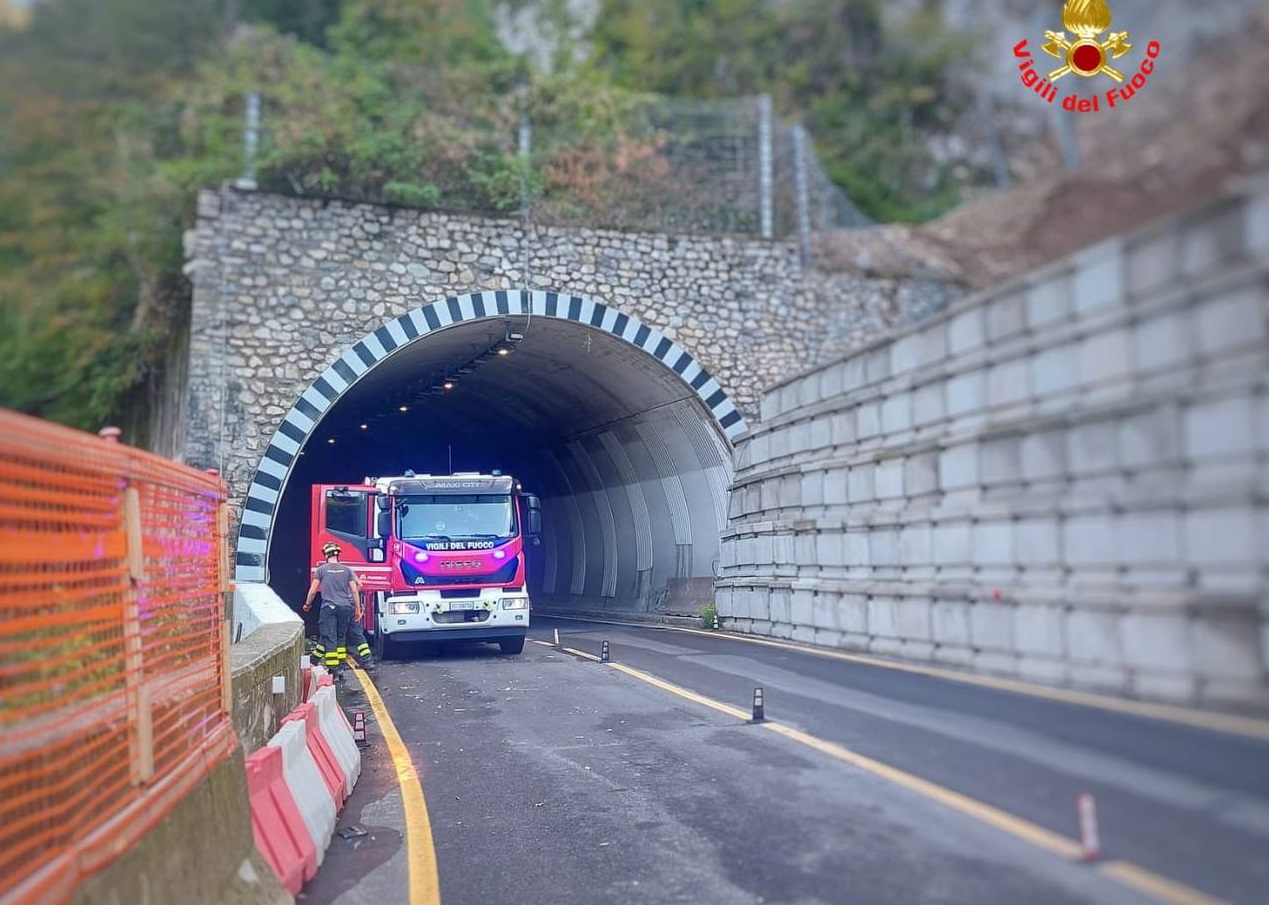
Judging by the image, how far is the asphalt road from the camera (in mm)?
2273

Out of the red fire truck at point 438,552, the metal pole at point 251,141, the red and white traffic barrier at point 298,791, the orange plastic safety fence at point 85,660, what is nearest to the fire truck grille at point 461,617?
the red fire truck at point 438,552

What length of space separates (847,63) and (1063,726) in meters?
6.28

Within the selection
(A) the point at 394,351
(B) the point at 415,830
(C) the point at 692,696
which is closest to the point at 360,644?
(A) the point at 394,351

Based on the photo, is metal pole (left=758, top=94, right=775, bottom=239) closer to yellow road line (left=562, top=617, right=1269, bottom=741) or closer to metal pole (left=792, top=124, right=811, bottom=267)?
metal pole (left=792, top=124, right=811, bottom=267)

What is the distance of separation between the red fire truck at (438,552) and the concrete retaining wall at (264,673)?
3304 millimetres

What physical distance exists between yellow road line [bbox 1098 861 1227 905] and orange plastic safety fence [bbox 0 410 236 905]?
2789 mm

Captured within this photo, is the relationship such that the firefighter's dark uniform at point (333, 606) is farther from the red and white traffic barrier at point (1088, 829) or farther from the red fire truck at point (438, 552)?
the red and white traffic barrier at point (1088, 829)

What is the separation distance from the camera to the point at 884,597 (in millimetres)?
3463

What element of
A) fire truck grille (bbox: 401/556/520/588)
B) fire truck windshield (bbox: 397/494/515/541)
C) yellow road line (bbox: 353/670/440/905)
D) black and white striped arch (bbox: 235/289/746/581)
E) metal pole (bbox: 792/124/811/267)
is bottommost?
yellow road line (bbox: 353/670/440/905)

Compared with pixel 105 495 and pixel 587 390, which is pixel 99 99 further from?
pixel 105 495

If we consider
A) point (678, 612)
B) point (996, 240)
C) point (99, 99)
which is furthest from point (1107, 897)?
point (99, 99)

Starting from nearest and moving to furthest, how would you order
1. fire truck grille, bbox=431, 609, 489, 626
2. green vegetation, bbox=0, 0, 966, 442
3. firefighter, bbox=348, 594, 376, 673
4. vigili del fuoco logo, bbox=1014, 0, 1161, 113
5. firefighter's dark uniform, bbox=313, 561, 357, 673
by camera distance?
vigili del fuoco logo, bbox=1014, 0, 1161, 113 < firefighter's dark uniform, bbox=313, 561, 357, 673 < firefighter, bbox=348, 594, 376, 673 < fire truck grille, bbox=431, 609, 489, 626 < green vegetation, bbox=0, 0, 966, 442

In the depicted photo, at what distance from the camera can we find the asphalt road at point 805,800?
2.27m

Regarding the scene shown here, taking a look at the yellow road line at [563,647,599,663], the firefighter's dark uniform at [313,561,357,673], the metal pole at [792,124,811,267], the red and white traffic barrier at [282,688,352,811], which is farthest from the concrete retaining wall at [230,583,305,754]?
the metal pole at [792,124,811,267]
